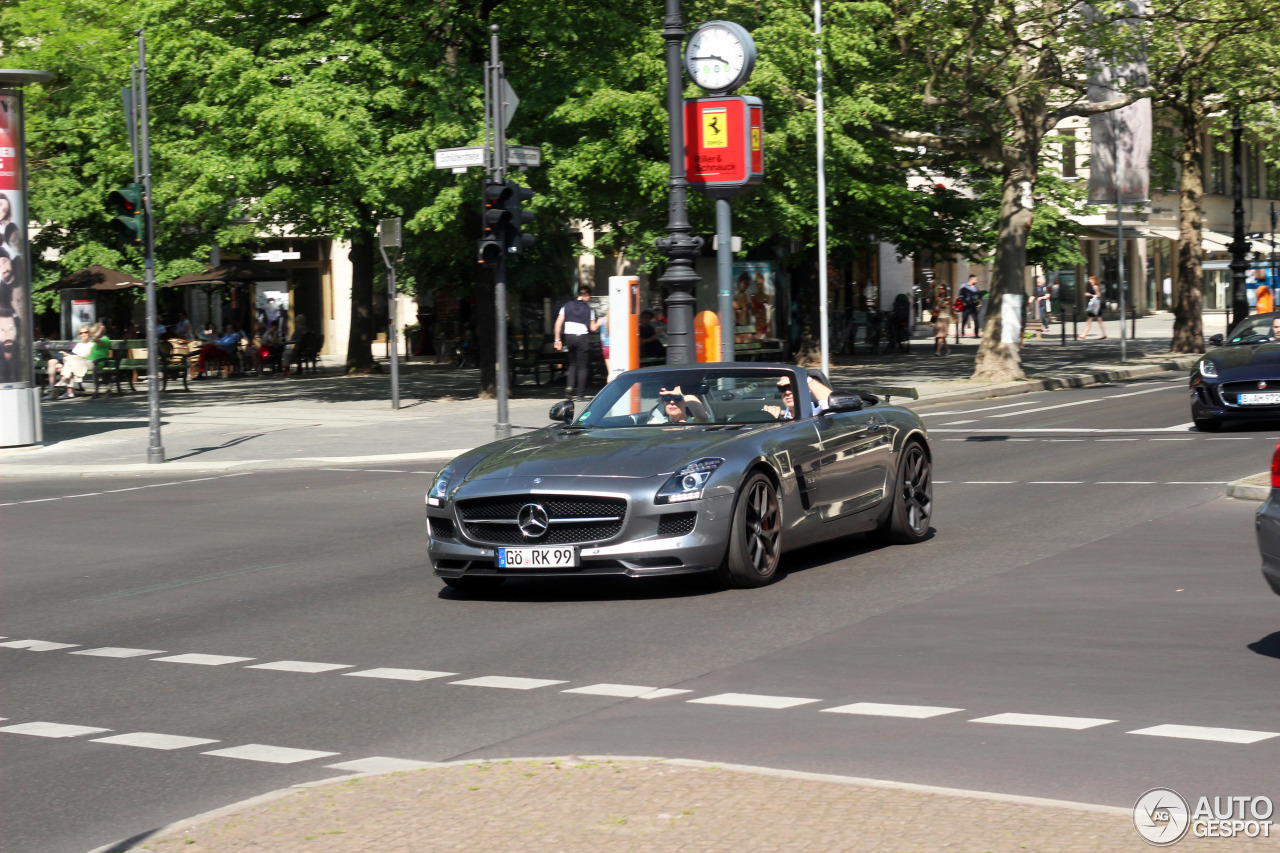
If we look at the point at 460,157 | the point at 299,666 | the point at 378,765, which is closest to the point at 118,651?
the point at 299,666

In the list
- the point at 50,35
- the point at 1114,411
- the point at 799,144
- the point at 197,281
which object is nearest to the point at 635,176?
the point at 799,144

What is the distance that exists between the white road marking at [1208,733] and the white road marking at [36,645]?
19.2 feet

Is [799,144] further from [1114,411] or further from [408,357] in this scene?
[408,357]

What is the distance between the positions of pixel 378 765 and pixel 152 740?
1235 millimetres

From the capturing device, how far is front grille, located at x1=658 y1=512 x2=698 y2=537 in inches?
394

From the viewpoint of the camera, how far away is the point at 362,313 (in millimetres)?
42906

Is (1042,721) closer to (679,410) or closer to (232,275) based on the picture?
(679,410)

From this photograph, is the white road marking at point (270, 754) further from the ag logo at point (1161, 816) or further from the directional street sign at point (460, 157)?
the directional street sign at point (460, 157)

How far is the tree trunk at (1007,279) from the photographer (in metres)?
34.0

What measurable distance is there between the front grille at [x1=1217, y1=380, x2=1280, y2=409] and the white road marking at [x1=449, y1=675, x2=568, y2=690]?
14.9m

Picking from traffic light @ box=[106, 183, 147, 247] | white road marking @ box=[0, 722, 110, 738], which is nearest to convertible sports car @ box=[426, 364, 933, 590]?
white road marking @ box=[0, 722, 110, 738]

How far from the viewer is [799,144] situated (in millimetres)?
33031

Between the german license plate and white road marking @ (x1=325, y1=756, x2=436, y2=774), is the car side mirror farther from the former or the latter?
white road marking @ (x1=325, y1=756, x2=436, y2=774)

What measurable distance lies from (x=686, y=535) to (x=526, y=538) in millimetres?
945
